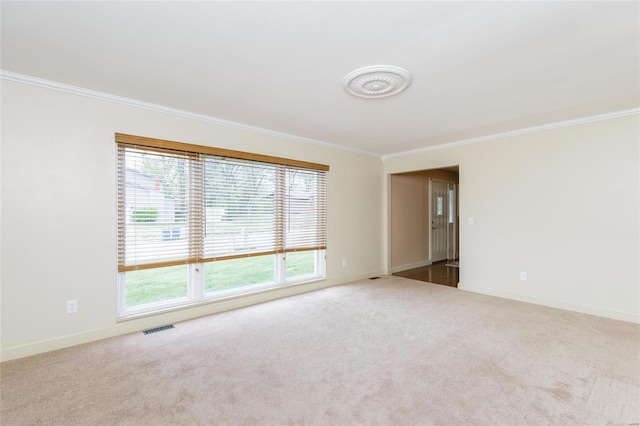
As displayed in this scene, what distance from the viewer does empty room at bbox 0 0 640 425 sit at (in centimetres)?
183

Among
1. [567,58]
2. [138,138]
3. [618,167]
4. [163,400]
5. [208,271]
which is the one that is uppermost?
[567,58]

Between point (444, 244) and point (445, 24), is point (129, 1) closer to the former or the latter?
point (445, 24)

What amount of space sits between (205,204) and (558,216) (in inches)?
175

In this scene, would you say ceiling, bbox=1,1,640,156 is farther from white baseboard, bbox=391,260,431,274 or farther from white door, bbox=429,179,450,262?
white door, bbox=429,179,450,262

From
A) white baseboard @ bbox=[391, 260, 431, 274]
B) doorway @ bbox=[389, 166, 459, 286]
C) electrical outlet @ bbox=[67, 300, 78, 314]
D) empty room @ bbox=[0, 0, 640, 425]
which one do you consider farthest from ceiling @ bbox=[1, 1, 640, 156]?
white baseboard @ bbox=[391, 260, 431, 274]

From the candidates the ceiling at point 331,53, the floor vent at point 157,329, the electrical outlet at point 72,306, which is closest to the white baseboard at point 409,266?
the ceiling at point 331,53

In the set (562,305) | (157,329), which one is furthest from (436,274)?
(157,329)

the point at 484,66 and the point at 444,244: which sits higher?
the point at 484,66

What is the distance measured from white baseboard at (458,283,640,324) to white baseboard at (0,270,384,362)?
7.90ft

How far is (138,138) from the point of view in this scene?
3.03 m

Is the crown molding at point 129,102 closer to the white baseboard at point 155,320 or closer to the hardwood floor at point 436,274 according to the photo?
the white baseboard at point 155,320

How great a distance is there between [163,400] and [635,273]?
15.6ft

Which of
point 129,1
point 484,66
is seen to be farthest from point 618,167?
point 129,1

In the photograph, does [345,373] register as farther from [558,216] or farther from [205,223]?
[558,216]
